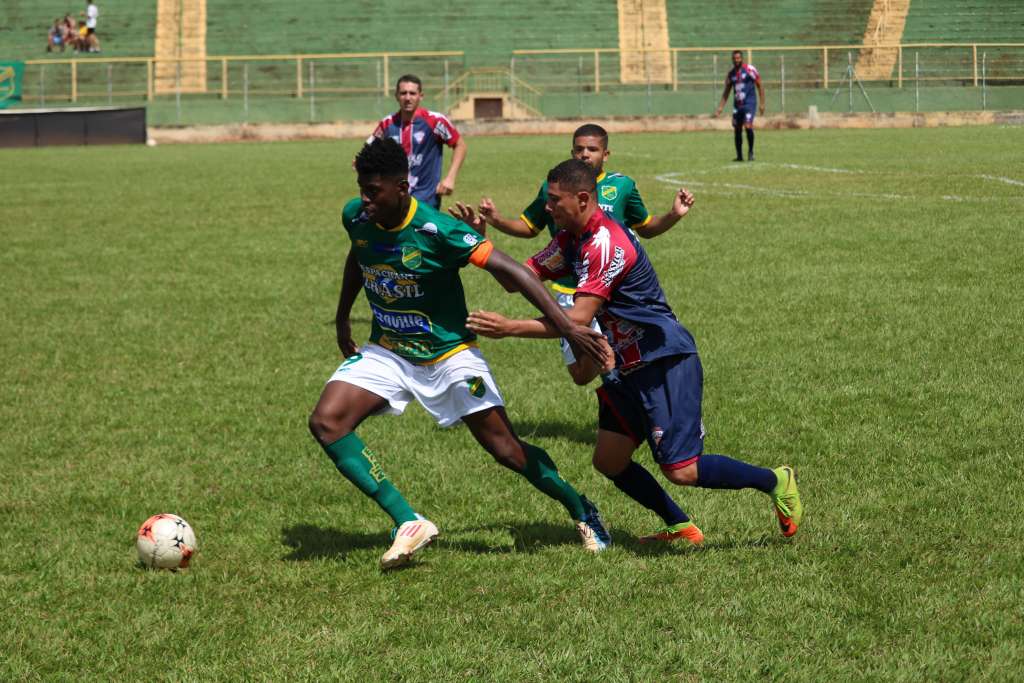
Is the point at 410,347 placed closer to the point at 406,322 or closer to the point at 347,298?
the point at 406,322

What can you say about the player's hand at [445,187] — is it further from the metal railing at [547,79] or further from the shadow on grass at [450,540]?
the metal railing at [547,79]

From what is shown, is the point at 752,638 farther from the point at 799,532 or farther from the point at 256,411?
the point at 256,411

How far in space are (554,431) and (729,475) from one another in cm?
250

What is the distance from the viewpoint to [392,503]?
5.82m

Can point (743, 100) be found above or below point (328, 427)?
above

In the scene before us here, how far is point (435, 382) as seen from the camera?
5.88 m

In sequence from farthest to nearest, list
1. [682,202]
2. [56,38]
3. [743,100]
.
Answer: [56,38] < [743,100] < [682,202]

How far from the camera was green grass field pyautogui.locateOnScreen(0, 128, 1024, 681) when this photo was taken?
4773 millimetres

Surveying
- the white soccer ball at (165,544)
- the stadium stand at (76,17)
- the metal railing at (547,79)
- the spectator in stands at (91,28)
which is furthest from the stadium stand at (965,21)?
the white soccer ball at (165,544)

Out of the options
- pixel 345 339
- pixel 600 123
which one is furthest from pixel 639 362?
pixel 600 123

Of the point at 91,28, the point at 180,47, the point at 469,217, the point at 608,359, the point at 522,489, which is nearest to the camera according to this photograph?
the point at 608,359

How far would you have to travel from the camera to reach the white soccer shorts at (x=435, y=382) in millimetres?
5793

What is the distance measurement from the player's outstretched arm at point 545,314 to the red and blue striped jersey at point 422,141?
582 cm

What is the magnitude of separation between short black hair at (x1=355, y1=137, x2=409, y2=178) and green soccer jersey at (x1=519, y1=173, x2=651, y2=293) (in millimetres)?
1802
